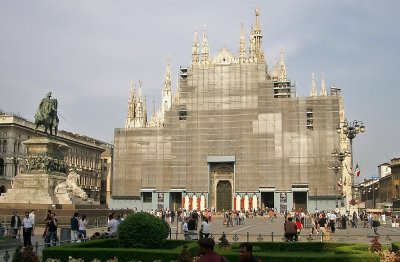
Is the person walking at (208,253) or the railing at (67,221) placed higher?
the person walking at (208,253)

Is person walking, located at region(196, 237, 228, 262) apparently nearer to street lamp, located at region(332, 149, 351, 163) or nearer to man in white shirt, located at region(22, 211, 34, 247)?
man in white shirt, located at region(22, 211, 34, 247)

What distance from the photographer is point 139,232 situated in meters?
15.4

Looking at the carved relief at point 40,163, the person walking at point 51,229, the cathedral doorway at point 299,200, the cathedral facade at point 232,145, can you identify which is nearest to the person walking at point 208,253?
the person walking at point 51,229

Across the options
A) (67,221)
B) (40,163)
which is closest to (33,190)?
(40,163)

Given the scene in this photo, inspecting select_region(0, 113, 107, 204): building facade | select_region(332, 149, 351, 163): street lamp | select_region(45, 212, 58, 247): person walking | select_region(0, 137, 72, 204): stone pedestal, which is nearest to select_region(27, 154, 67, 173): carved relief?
select_region(0, 137, 72, 204): stone pedestal

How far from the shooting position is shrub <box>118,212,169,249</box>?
15.4 m

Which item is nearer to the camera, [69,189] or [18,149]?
[69,189]

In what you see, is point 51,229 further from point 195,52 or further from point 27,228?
point 195,52

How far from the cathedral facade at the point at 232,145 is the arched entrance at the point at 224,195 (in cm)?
14

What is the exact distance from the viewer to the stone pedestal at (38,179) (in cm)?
2912

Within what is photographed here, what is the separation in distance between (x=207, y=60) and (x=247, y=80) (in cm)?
754

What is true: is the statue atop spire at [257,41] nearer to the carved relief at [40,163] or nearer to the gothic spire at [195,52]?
the gothic spire at [195,52]

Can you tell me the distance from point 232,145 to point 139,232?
57741mm

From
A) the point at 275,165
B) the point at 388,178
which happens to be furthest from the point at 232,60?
the point at 388,178
